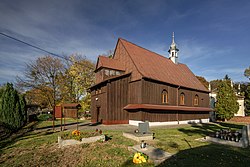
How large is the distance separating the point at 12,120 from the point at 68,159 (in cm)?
1229

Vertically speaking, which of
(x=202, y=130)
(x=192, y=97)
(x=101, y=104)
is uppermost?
(x=192, y=97)

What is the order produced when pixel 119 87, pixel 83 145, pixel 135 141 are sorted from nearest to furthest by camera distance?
pixel 83 145, pixel 135 141, pixel 119 87

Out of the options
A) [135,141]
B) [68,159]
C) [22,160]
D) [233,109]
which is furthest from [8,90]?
[233,109]

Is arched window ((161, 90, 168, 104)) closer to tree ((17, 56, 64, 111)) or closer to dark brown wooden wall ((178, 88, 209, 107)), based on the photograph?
dark brown wooden wall ((178, 88, 209, 107))

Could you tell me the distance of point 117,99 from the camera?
64.5 ft

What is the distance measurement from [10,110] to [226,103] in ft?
116

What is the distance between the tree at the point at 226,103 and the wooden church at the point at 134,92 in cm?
901

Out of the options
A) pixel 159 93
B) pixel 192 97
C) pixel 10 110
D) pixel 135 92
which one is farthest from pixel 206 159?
pixel 192 97

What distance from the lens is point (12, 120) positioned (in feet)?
51.7

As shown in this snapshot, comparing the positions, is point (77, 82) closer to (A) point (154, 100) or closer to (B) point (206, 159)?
(A) point (154, 100)

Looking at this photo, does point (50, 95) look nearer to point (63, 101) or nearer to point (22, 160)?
point (63, 101)

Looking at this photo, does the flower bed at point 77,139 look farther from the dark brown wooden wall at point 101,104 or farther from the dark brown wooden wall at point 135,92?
the dark brown wooden wall at point 135,92

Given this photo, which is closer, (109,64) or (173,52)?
(109,64)

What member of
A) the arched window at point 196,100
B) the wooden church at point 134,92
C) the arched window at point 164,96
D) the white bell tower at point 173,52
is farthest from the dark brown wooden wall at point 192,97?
the white bell tower at point 173,52
